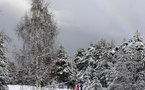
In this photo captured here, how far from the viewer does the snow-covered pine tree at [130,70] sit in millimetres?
30547

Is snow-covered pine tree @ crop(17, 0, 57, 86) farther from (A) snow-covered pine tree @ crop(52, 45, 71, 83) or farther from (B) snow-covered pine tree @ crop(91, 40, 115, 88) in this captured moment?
(A) snow-covered pine tree @ crop(52, 45, 71, 83)

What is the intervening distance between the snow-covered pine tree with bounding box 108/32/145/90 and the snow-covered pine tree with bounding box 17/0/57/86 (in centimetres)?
1380

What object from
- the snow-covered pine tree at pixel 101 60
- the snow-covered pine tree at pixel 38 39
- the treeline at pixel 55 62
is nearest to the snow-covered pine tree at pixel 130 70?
the treeline at pixel 55 62

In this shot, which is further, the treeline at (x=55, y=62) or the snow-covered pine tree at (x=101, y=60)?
the snow-covered pine tree at (x=101, y=60)

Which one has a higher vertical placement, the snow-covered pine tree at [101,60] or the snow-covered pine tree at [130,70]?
the snow-covered pine tree at [101,60]

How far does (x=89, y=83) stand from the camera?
39906 mm

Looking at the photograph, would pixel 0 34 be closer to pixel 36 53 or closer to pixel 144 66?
pixel 36 53

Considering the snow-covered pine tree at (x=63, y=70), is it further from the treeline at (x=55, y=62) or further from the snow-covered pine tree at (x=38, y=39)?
the snow-covered pine tree at (x=38, y=39)

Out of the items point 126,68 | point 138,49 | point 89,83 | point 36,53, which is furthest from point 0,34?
point 89,83

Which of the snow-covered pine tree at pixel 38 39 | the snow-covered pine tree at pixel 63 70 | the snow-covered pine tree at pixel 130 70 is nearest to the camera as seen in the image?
the snow-covered pine tree at pixel 38 39

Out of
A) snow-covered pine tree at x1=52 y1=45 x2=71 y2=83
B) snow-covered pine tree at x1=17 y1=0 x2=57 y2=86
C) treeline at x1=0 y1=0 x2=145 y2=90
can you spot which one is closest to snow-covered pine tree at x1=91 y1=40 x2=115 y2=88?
treeline at x1=0 y1=0 x2=145 y2=90

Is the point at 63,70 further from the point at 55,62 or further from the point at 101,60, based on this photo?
the point at 55,62

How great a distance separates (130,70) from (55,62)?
1453 cm

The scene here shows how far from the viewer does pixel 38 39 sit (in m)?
19.7
